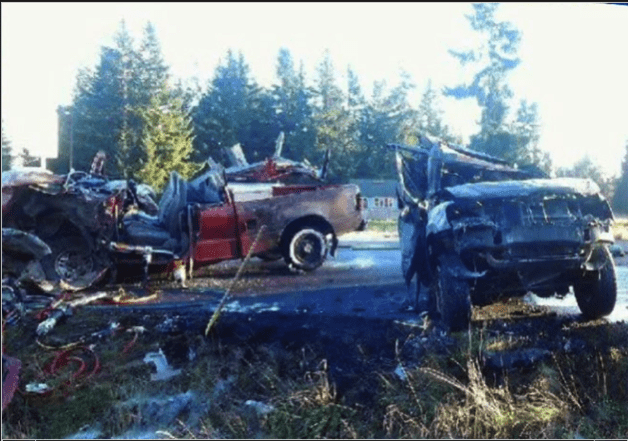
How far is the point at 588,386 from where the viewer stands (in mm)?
3283

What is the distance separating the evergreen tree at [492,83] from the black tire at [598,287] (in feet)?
3.45

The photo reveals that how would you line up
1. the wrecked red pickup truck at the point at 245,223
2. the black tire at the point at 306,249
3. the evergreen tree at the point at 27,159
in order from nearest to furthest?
the evergreen tree at the point at 27,159 → the wrecked red pickup truck at the point at 245,223 → the black tire at the point at 306,249

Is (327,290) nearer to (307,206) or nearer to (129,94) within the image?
(307,206)

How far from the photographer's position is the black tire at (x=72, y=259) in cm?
575

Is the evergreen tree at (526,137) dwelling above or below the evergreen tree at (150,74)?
below

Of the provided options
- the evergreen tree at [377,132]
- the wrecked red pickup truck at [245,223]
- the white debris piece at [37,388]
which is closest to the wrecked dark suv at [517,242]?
the evergreen tree at [377,132]

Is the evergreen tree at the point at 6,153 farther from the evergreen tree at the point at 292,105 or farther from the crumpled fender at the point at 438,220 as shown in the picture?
the crumpled fender at the point at 438,220

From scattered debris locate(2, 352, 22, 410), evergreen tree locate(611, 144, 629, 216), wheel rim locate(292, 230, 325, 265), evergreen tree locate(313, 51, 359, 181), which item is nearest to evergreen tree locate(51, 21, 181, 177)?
evergreen tree locate(313, 51, 359, 181)

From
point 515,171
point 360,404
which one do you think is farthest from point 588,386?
point 515,171

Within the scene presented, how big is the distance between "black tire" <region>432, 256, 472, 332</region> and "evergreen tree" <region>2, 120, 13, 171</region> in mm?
3203

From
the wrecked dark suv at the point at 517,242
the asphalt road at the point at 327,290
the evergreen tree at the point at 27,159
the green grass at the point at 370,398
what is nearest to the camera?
the green grass at the point at 370,398

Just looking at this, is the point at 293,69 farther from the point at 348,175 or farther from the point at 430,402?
the point at 430,402

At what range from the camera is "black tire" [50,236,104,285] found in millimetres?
5749

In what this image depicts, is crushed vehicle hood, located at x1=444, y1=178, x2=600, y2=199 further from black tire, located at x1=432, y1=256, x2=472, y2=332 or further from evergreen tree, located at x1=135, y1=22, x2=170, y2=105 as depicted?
evergreen tree, located at x1=135, y1=22, x2=170, y2=105
